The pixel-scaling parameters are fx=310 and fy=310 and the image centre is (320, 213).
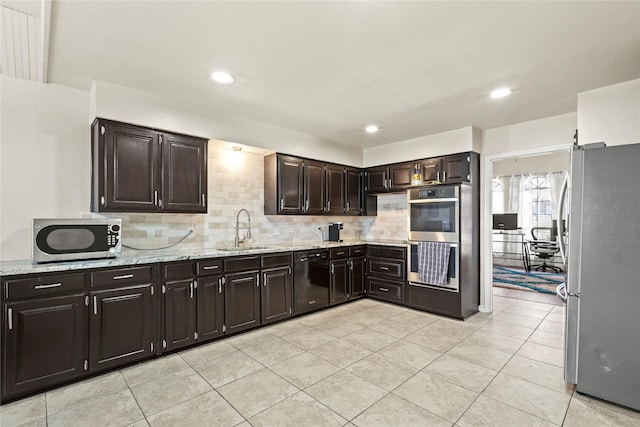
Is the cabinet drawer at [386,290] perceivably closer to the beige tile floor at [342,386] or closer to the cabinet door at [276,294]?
the beige tile floor at [342,386]

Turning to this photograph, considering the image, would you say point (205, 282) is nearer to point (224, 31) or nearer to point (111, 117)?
point (111, 117)

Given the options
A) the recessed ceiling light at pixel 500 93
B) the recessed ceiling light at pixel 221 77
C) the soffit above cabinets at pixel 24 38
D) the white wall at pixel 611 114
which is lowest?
the white wall at pixel 611 114

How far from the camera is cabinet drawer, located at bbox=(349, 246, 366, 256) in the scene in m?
4.81

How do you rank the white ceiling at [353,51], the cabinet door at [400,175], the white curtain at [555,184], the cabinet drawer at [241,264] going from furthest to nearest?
the white curtain at [555,184]
the cabinet door at [400,175]
the cabinet drawer at [241,264]
the white ceiling at [353,51]

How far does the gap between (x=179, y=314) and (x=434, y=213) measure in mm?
3363

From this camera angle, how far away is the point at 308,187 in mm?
4559

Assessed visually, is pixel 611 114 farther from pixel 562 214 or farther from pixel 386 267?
pixel 386 267

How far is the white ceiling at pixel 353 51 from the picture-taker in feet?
6.17

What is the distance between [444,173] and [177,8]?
3.67 meters

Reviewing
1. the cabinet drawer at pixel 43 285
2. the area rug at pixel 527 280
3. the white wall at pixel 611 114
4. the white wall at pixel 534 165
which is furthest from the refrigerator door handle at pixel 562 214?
the white wall at pixel 534 165

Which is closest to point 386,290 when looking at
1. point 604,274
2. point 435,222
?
point 435,222

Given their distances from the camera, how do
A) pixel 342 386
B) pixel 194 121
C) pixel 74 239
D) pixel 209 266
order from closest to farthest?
pixel 342 386
pixel 74 239
pixel 209 266
pixel 194 121

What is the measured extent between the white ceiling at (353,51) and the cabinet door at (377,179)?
1.69 meters

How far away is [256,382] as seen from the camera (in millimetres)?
2480
